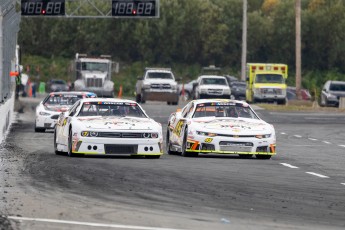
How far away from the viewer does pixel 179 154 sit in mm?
27562

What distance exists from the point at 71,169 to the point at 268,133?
222 inches

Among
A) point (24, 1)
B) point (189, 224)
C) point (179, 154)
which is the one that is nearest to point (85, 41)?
point (24, 1)

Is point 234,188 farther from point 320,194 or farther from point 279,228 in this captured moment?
point 279,228

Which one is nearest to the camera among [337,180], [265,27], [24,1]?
[337,180]

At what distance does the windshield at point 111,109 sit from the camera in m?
26.3

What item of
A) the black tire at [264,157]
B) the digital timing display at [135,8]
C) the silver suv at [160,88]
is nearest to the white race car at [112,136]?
the black tire at [264,157]

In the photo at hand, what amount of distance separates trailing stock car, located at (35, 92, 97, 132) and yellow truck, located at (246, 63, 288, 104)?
113ft

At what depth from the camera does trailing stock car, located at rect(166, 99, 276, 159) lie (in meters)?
25.9

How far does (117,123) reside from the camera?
82.1 ft

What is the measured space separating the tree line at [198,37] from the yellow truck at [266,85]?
1410 inches

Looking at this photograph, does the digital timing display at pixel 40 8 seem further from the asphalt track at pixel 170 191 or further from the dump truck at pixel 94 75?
the asphalt track at pixel 170 191

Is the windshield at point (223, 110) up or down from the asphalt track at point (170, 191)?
up

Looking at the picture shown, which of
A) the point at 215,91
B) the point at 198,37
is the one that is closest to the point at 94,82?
the point at 215,91

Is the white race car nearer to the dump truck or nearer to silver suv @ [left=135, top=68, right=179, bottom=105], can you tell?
silver suv @ [left=135, top=68, right=179, bottom=105]
